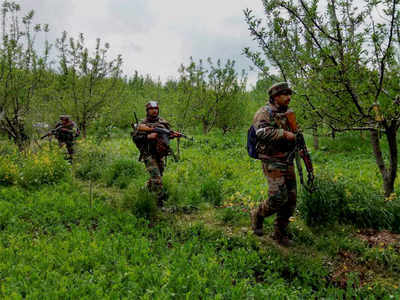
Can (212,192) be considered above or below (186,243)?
above

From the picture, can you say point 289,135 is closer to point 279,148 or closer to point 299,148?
point 279,148

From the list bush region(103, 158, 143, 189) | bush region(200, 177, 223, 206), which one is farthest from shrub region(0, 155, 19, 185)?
bush region(200, 177, 223, 206)

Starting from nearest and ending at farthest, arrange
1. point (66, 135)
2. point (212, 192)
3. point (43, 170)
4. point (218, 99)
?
point (212, 192) < point (43, 170) < point (66, 135) < point (218, 99)

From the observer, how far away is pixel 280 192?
414cm

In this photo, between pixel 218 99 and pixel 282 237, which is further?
pixel 218 99

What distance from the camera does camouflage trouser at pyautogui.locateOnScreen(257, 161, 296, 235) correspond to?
416cm

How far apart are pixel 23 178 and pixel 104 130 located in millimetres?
2580

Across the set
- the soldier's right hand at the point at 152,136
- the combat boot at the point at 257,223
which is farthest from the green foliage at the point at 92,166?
the combat boot at the point at 257,223

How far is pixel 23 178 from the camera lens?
22.9ft

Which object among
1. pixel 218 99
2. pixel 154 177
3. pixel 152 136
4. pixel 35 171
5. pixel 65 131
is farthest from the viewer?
pixel 218 99

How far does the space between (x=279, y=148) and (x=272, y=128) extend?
368mm

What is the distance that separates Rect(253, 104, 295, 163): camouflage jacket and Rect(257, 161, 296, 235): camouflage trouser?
130 mm

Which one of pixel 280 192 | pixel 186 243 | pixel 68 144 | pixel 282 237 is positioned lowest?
pixel 186 243

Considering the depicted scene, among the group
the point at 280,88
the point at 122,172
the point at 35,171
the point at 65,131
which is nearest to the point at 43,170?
the point at 35,171
